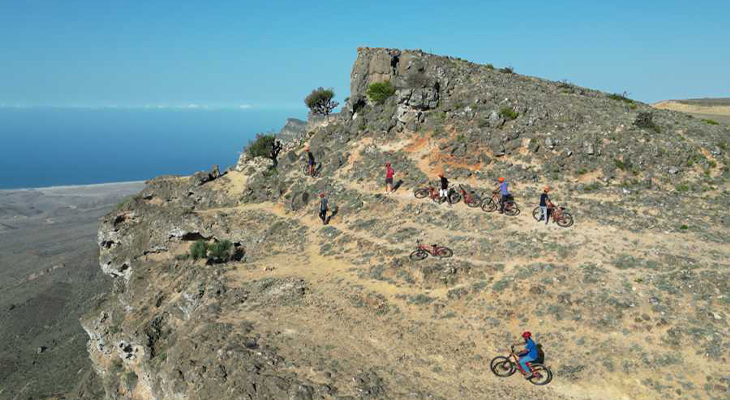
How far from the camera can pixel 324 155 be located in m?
45.9

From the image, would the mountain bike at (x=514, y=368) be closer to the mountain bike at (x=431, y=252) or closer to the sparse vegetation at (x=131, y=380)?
the mountain bike at (x=431, y=252)

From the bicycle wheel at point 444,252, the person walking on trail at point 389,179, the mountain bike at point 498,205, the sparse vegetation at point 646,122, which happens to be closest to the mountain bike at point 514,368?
the bicycle wheel at point 444,252

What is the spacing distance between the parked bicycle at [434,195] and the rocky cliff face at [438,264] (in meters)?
0.75

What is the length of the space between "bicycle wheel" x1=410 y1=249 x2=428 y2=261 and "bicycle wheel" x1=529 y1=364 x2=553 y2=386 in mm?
10120

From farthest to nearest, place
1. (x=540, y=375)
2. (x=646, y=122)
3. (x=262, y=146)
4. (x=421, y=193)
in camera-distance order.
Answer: (x=262, y=146) → (x=646, y=122) → (x=421, y=193) → (x=540, y=375)

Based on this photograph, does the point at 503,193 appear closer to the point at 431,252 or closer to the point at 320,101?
the point at 431,252

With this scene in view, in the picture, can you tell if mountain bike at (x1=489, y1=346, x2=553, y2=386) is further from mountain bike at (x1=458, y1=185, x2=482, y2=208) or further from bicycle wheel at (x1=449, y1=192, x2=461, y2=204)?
bicycle wheel at (x1=449, y1=192, x2=461, y2=204)

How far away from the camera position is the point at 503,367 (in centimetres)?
1697

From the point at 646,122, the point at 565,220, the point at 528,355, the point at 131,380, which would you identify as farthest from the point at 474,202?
the point at 131,380

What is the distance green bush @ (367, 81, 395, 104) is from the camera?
48594 millimetres

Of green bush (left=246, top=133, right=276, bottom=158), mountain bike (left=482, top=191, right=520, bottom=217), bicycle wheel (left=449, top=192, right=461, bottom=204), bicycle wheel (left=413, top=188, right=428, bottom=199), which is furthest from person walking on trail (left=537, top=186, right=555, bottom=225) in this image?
green bush (left=246, top=133, right=276, bottom=158)

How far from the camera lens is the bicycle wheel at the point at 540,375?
16.3 meters

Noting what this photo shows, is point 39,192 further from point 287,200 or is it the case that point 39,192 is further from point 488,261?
point 488,261

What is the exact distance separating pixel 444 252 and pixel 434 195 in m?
7.78
